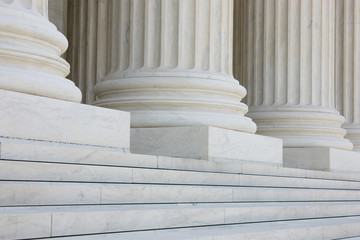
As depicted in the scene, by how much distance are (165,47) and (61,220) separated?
25010mm

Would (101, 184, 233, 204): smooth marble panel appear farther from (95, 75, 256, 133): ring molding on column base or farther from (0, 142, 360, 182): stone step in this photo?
(95, 75, 256, 133): ring molding on column base

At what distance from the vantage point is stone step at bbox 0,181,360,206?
2945 centimetres

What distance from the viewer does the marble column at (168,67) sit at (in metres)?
51.2

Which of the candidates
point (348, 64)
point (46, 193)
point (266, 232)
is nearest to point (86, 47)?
point (266, 232)

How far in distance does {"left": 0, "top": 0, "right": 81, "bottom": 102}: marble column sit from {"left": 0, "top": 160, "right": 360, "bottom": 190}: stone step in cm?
452

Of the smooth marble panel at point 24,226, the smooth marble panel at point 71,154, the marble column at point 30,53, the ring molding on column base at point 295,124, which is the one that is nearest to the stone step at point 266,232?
the smooth marble panel at point 24,226

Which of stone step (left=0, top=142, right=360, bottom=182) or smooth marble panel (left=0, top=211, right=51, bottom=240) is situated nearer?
smooth marble panel (left=0, top=211, right=51, bottom=240)

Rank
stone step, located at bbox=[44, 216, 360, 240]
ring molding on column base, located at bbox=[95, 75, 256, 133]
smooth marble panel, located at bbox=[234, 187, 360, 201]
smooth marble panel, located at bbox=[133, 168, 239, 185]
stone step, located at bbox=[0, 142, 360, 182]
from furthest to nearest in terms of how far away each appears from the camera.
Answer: ring molding on column base, located at bbox=[95, 75, 256, 133] → smooth marble panel, located at bbox=[234, 187, 360, 201] → smooth marble panel, located at bbox=[133, 168, 239, 185] → stone step, located at bbox=[44, 216, 360, 240] → stone step, located at bbox=[0, 142, 360, 182]

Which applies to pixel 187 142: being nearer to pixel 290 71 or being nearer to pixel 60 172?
pixel 60 172

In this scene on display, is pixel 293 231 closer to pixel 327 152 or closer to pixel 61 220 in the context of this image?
pixel 61 220

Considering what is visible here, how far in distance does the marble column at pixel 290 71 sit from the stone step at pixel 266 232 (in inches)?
612

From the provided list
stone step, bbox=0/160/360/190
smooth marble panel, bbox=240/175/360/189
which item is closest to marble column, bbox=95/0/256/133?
smooth marble panel, bbox=240/175/360/189

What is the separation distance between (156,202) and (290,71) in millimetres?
37154

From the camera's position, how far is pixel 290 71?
2825 inches
